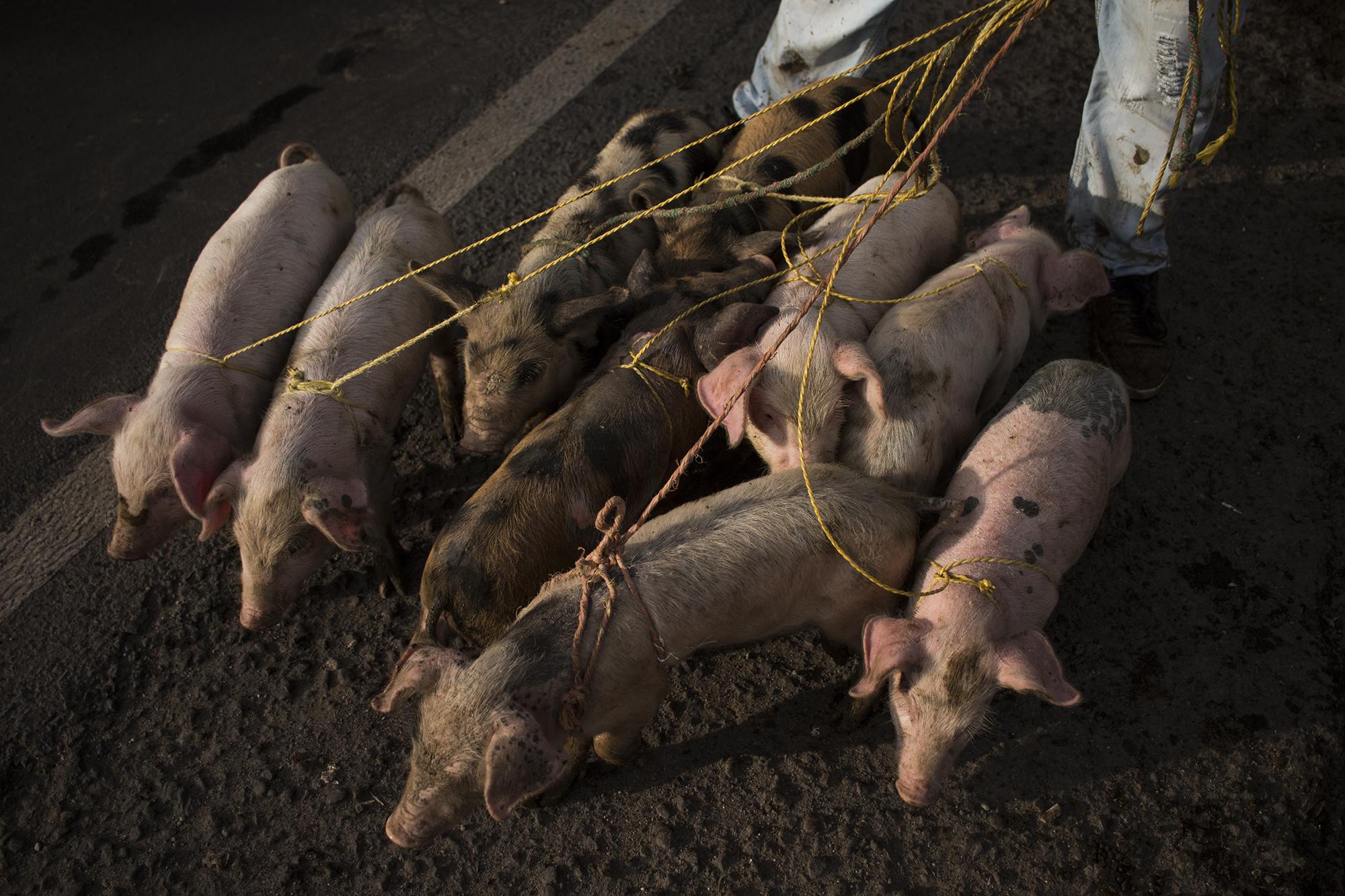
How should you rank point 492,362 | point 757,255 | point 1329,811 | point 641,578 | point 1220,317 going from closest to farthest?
1. point 641,578
2. point 1329,811
3. point 492,362
4. point 757,255
5. point 1220,317

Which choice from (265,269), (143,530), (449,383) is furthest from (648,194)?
(143,530)

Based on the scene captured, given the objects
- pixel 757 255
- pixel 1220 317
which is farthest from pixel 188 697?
pixel 1220 317

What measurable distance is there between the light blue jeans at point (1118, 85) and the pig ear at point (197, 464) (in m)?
3.77

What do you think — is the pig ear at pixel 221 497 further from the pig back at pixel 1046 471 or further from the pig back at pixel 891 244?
the pig back at pixel 1046 471

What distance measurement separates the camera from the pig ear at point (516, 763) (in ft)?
8.57

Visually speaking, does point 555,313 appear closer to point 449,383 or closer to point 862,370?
point 449,383

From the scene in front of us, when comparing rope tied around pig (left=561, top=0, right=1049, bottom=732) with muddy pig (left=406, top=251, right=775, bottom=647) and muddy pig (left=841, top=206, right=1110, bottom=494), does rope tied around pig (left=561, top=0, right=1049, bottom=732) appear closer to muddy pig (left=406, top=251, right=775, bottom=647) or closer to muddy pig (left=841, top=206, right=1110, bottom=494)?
muddy pig (left=406, top=251, right=775, bottom=647)

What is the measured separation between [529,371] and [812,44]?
2.72 m

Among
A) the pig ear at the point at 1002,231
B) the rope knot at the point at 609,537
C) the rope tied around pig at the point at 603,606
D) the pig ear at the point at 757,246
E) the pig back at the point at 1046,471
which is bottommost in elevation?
the pig back at the point at 1046,471

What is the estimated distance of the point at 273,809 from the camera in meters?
3.41

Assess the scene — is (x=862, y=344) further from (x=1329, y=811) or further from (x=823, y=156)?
(x=1329, y=811)

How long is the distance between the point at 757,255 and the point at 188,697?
312 cm

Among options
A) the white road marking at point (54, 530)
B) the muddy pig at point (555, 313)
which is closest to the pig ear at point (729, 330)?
the muddy pig at point (555, 313)

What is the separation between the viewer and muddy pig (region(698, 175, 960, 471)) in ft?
11.3
